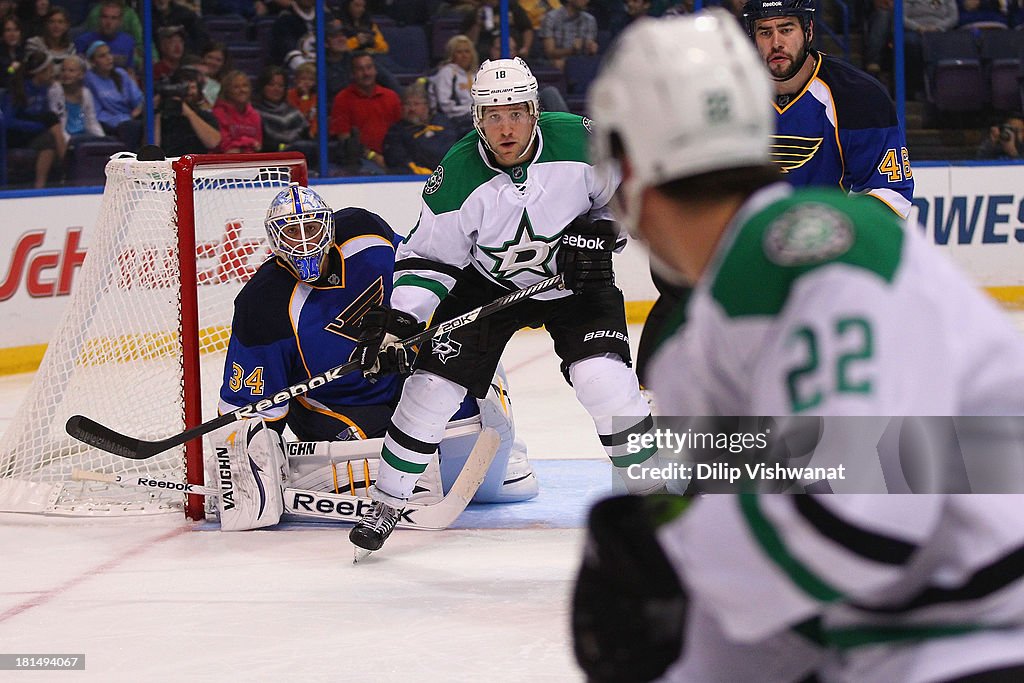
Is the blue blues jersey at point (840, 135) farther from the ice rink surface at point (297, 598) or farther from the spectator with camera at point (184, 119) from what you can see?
the spectator with camera at point (184, 119)

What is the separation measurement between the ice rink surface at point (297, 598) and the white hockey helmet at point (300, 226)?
736 millimetres

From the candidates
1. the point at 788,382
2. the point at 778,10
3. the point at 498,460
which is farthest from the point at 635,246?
the point at 788,382

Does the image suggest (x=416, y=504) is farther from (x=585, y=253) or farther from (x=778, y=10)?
(x=778, y=10)

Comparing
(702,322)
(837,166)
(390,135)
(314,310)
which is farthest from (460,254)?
(390,135)

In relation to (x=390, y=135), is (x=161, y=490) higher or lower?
lower

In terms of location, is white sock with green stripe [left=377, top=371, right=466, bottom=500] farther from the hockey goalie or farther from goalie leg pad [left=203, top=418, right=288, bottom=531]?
goalie leg pad [left=203, top=418, right=288, bottom=531]

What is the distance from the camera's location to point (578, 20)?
24.4ft

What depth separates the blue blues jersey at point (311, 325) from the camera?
3.66 meters

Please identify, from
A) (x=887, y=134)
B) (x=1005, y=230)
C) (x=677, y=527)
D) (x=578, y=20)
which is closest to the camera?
(x=677, y=527)

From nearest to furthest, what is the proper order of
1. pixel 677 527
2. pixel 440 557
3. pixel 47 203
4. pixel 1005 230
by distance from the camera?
pixel 677 527
pixel 440 557
pixel 47 203
pixel 1005 230

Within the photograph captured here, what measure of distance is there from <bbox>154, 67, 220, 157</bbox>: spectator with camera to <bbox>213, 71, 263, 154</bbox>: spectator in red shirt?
45 millimetres

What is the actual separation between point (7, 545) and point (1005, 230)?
17.0 ft

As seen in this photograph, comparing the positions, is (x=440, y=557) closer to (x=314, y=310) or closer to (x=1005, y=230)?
(x=314, y=310)

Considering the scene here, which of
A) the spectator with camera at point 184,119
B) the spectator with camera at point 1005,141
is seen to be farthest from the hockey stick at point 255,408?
the spectator with camera at point 1005,141
